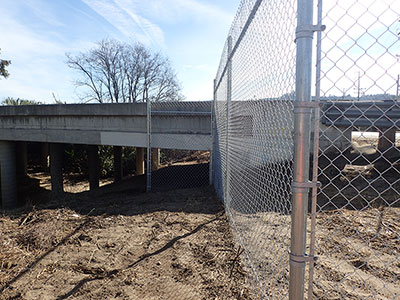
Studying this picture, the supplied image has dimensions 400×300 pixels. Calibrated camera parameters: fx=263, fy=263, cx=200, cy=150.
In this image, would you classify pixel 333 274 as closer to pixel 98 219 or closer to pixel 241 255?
pixel 241 255

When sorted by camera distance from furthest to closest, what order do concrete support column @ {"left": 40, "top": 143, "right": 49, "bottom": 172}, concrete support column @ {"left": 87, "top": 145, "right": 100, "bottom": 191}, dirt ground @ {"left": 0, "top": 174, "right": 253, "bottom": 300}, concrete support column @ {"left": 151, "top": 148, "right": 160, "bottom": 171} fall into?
1. concrete support column @ {"left": 40, "top": 143, "right": 49, "bottom": 172}
2. concrete support column @ {"left": 151, "top": 148, "right": 160, "bottom": 171}
3. concrete support column @ {"left": 87, "top": 145, "right": 100, "bottom": 191}
4. dirt ground @ {"left": 0, "top": 174, "right": 253, "bottom": 300}

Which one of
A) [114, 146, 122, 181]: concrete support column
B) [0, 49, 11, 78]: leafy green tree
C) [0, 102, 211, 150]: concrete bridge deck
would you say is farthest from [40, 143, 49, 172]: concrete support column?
[114, 146, 122, 181]: concrete support column

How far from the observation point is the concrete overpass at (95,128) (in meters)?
8.05

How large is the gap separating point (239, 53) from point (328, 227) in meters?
2.75

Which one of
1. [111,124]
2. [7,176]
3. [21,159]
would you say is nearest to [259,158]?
[111,124]

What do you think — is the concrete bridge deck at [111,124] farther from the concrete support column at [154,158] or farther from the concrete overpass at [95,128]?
the concrete support column at [154,158]

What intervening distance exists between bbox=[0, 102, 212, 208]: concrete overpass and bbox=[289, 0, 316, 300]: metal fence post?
6634 millimetres

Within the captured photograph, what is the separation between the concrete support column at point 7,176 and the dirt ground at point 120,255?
308 inches

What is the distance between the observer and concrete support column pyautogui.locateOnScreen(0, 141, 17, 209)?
11281mm

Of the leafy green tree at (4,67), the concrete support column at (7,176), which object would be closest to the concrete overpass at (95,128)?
the concrete support column at (7,176)

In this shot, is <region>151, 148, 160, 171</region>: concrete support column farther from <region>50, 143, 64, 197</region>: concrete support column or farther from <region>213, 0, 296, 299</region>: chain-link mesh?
<region>213, 0, 296, 299</region>: chain-link mesh

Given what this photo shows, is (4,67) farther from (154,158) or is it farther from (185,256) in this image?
(185,256)

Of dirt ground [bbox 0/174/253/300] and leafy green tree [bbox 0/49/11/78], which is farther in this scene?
leafy green tree [bbox 0/49/11/78]

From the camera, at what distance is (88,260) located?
3.20 metres
